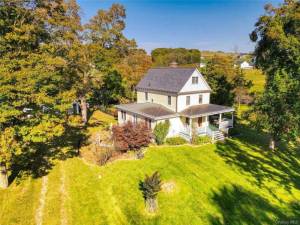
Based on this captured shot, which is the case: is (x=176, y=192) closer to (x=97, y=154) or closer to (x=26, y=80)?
(x=97, y=154)

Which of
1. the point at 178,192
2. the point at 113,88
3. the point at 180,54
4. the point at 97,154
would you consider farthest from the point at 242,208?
the point at 180,54

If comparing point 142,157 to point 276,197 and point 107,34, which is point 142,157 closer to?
point 276,197

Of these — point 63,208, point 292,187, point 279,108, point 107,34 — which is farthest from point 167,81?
point 63,208

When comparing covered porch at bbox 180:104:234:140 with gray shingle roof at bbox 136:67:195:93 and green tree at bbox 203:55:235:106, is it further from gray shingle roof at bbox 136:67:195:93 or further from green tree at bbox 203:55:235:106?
green tree at bbox 203:55:235:106

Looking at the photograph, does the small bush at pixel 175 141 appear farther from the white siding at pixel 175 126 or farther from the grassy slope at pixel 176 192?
the grassy slope at pixel 176 192

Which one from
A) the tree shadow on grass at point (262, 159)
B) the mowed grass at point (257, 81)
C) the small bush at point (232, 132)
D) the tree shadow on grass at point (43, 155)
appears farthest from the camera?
the mowed grass at point (257, 81)

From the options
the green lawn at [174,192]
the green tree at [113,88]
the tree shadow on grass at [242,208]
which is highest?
the green tree at [113,88]

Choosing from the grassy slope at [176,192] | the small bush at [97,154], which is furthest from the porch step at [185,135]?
the small bush at [97,154]

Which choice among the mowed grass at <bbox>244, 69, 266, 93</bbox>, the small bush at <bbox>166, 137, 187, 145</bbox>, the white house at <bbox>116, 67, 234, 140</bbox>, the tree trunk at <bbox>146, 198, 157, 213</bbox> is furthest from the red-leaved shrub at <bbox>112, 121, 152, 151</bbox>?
the mowed grass at <bbox>244, 69, 266, 93</bbox>
